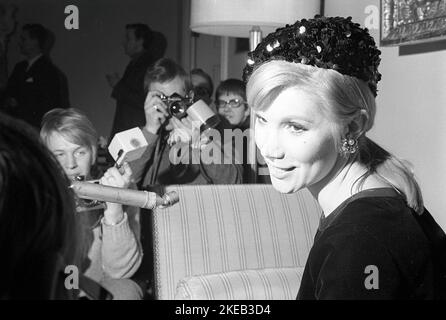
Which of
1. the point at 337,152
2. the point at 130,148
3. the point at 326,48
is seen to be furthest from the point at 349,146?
the point at 130,148

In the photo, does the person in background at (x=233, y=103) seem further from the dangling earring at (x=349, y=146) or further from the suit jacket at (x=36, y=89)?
the dangling earring at (x=349, y=146)

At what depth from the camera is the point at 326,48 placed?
797mm

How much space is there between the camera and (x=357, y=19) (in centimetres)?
195

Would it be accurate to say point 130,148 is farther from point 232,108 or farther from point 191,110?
point 232,108

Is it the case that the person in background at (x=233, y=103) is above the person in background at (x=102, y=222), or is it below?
above

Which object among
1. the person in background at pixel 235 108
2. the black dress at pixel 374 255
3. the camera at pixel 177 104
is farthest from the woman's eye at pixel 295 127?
the person in background at pixel 235 108

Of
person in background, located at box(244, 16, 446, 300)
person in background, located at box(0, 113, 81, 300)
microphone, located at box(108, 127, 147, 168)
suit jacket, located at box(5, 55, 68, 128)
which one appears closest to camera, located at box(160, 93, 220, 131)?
microphone, located at box(108, 127, 147, 168)

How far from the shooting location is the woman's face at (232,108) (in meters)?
2.13

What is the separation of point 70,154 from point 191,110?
0.36 metres

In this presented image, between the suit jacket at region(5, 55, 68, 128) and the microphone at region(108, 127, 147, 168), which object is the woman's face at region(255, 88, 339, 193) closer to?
the microphone at region(108, 127, 147, 168)

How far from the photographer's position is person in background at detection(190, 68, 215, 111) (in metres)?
2.27

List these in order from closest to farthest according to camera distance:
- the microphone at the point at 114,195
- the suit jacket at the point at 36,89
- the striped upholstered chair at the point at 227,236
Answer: the microphone at the point at 114,195 < the striped upholstered chair at the point at 227,236 < the suit jacket at the point at 36,89

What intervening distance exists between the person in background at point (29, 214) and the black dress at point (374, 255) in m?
0.39
